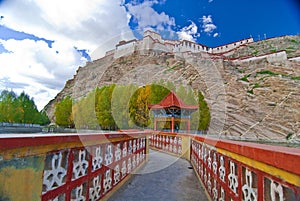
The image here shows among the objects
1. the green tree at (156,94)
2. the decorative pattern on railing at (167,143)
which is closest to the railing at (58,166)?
the decorative pattern on railing at (167,143)

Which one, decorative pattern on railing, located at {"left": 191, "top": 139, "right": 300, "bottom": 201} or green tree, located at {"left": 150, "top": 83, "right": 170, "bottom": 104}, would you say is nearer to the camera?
decorative pattern on railing, located at {"left": 191, "top": 139, "right": 300, "bottom": 201}

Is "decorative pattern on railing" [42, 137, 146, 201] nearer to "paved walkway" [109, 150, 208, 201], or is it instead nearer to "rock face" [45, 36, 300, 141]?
"paved walkway" [109, 150, 208, 201]

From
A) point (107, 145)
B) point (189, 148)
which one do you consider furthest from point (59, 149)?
point (189, 148)

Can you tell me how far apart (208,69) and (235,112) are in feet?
42.8

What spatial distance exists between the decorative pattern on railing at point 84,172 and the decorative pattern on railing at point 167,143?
404cm

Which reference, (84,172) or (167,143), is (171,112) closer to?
(167,143)

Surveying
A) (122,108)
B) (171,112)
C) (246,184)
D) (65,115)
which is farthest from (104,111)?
(246,184)

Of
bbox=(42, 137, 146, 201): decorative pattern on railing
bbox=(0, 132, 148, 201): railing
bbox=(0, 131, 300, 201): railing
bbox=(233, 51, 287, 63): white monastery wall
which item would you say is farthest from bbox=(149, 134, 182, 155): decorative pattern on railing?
bbox=(233, 51, 287, 63): white monastery wall

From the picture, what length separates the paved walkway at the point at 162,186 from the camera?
3378 millimetres

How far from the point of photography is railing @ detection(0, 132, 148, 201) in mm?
1193

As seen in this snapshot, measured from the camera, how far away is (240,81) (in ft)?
122

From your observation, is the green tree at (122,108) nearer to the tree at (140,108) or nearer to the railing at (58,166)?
the tree at (140,108)

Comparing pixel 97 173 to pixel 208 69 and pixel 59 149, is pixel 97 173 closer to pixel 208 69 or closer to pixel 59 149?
pixel 59 149

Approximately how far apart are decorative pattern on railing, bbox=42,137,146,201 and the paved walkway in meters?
0.29
